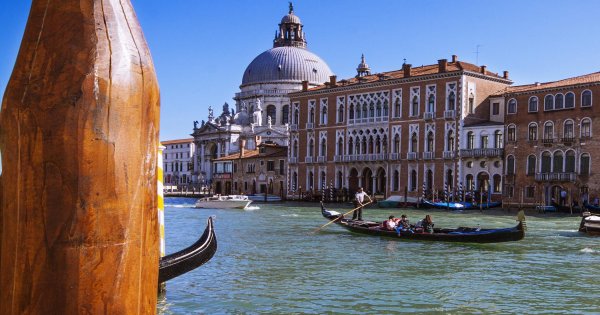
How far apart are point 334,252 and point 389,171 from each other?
79.4ft

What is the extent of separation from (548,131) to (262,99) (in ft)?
106

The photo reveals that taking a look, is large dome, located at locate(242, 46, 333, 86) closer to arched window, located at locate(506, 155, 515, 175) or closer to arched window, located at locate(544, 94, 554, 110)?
arched window, located at locate(506, 155, 515, 175)

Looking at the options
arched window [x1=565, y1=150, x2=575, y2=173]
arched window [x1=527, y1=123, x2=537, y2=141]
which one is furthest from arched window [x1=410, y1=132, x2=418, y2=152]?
arched window [x1=565, y1=150, x2=575, y2=173]

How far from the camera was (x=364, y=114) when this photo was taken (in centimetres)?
3791

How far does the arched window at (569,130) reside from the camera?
2773 cm

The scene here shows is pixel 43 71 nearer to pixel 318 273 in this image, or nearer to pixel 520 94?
pixel 318 273

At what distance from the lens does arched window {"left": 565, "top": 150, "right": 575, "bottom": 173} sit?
2766 cm

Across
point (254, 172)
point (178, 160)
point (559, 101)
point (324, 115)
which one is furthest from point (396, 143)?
point (178, 160)

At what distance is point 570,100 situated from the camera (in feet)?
91.2

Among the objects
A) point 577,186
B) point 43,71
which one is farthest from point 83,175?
point 577,186

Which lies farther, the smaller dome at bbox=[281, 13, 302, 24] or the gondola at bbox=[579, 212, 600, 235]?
the smaller dome at bbox=[281, 13, 302, 24]

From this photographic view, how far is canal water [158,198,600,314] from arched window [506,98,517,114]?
15103 mm

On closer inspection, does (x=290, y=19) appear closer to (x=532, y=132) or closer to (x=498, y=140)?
(x=498, y=140)

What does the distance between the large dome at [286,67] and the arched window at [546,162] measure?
30.6 m
